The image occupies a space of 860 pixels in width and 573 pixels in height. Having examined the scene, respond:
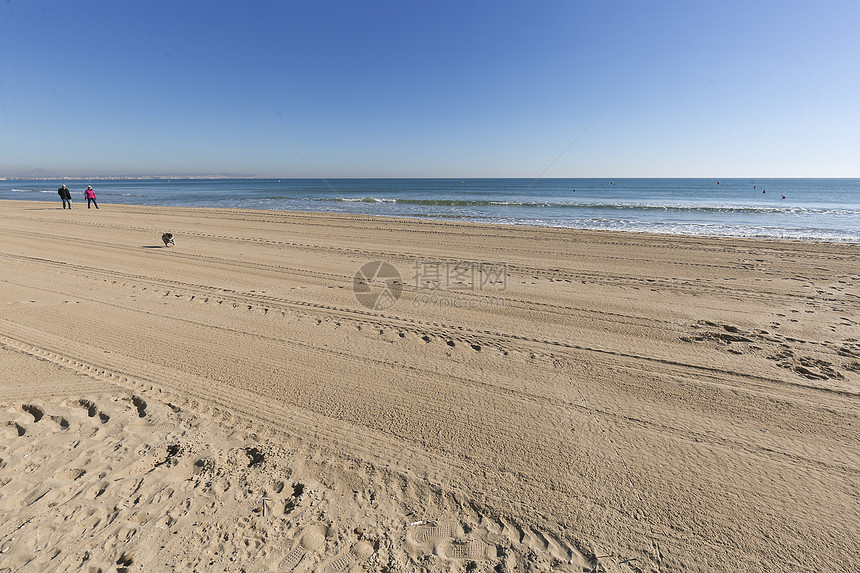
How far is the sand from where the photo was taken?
2.35 metres

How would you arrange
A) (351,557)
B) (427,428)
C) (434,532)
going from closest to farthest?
1. (351,557)
2. (434,532)
3. (427,428)

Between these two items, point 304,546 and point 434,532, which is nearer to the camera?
point 304,546

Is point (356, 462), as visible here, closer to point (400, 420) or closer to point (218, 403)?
point (400, 420)

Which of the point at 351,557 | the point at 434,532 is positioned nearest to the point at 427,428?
the point at 434,532

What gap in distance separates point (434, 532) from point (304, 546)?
2.60ft

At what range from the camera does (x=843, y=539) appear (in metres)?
2.41

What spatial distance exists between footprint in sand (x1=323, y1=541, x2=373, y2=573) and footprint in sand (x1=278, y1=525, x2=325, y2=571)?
0.51 ft

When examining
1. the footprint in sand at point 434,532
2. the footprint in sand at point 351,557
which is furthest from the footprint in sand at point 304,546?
the footprint in sand at point 434,532

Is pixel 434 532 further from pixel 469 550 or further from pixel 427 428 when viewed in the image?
pixel 427 428

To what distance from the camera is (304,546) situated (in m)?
2.30

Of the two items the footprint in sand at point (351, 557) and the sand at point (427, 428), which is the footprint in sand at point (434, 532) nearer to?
the sand at point (427, 428)

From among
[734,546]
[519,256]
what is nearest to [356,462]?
[734,546]

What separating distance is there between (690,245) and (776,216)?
17249 millimetres

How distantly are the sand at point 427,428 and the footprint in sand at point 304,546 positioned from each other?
14mm
